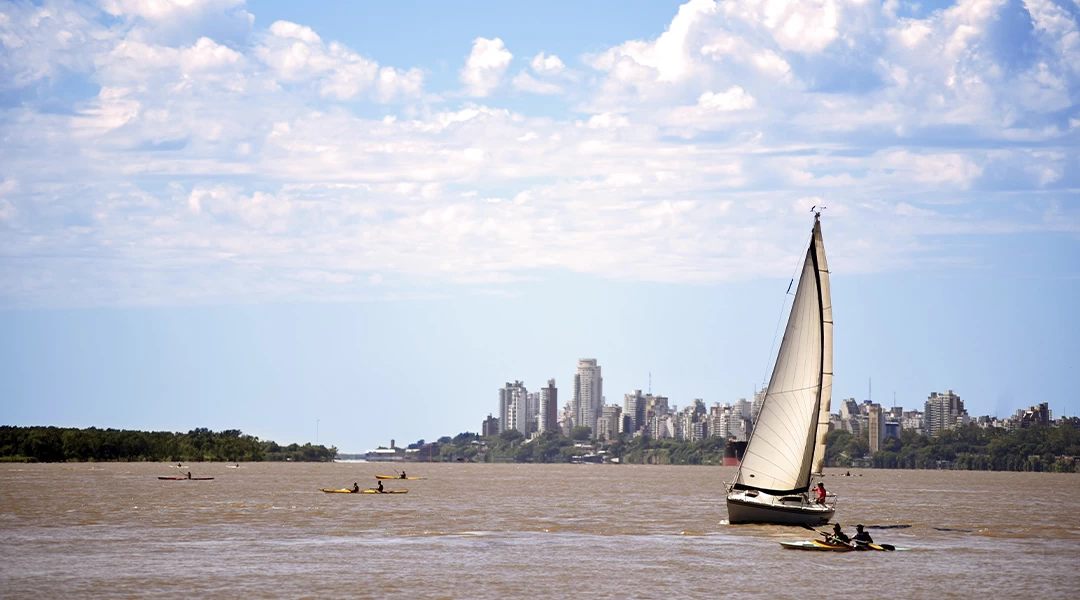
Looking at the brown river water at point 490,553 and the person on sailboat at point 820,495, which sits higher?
the person on sailboat at point 820,495

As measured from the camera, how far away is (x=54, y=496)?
98.3 metres

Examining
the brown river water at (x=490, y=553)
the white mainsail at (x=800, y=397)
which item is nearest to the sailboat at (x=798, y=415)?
the white mainsail at (x=800, y=397)

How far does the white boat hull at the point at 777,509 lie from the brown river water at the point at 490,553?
3.82 feet

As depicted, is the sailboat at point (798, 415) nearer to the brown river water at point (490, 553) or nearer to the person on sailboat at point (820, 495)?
the person on sailboat at point (820, 495)

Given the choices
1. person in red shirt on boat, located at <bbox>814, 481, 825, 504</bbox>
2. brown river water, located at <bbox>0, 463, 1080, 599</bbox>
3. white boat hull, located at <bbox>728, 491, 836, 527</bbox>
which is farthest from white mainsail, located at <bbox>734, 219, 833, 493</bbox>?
brown river water, located at <bbox>0, 463, 1080, 599</bbox>

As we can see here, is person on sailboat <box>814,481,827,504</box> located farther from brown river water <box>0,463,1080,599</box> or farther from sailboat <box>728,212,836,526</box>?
brown river water <box>0,463,1080,599</box>

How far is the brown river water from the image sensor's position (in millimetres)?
46281

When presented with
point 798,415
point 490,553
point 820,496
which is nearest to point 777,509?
point 820,496

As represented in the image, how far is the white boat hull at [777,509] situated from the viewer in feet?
207

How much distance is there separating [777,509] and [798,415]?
4.49m

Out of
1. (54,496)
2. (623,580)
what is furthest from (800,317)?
(54,496)

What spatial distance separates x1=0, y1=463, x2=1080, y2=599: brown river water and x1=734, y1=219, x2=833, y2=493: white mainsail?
318cm

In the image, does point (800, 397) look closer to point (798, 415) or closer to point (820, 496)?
point (798, 415)

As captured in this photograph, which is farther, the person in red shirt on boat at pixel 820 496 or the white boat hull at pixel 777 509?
the person in red shirt on boat at pixel 820 496
